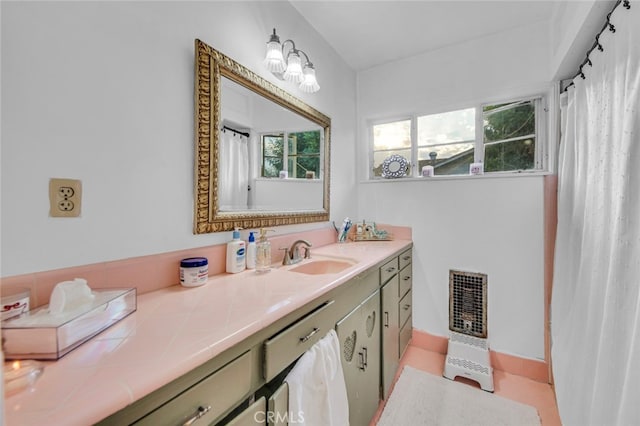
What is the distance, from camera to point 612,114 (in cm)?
106

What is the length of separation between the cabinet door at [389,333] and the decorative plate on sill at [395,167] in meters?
0.96

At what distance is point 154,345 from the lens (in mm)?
599

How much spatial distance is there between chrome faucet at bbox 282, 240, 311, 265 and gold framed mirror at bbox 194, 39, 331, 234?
16 cm

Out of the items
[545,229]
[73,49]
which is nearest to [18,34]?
[73,49]

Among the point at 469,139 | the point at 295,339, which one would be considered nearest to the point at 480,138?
the point at 469,139

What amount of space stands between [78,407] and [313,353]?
64 centimetres

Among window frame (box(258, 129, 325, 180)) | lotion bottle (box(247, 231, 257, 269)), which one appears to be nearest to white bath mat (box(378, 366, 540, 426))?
lotion bottle (box(247, 231, 257, 269))

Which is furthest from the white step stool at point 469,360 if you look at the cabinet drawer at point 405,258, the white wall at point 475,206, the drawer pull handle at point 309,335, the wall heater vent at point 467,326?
the drawer pull handle at point 309,335

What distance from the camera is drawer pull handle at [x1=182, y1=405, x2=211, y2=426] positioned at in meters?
0.55

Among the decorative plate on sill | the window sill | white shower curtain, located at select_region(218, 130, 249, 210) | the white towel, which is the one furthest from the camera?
the decorative plate on sill

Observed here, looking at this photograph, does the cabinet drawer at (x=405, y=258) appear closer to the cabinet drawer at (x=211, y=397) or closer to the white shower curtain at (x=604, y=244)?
the white shower curtain at (x=604, y=244)

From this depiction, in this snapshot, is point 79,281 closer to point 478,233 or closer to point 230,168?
point 230,168

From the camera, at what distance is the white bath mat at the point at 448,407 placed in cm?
146

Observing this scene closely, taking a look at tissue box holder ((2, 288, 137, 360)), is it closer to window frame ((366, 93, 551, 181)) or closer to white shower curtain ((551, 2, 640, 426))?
white shower curtain ((551, 2, 640, 426))
